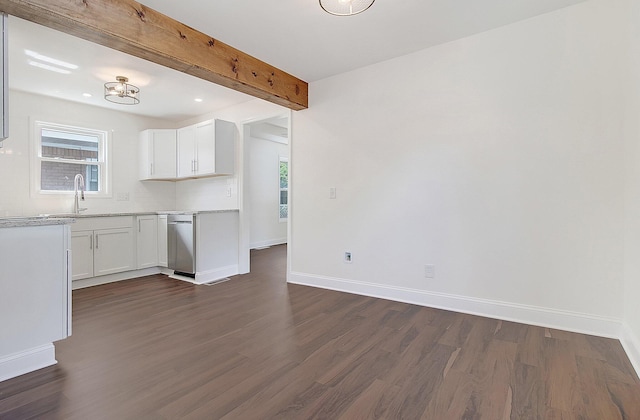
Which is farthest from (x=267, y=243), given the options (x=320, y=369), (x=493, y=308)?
(x=320, y=369)

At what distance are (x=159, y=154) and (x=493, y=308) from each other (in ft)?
16.4

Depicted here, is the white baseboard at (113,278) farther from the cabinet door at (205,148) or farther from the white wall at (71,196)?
the cabinet door at (205,148)

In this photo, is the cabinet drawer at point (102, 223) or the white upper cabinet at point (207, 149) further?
the white upper cabinet at point (207, 149)

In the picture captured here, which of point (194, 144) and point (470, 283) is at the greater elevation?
point (194, 144)

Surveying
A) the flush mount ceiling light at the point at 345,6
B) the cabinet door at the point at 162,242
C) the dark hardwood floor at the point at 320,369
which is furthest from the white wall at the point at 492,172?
the cabinet door at the point at 162,242

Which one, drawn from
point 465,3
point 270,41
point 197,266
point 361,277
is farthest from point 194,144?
point 465,3

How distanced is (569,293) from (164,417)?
2897 mm

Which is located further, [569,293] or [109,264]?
[109,264]

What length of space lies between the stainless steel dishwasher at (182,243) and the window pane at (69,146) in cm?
168

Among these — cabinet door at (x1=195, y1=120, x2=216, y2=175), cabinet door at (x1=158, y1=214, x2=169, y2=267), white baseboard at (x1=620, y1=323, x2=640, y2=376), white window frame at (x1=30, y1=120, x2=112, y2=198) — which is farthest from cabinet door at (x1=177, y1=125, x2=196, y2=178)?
white baseboard at (x1=620, y1=323, x2=640, y2=376)

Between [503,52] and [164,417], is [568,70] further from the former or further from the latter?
[164,417]

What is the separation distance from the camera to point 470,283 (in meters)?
2.86

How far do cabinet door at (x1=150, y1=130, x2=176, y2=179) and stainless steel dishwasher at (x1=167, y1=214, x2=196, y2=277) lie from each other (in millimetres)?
979

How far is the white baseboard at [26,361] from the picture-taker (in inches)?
71.7
